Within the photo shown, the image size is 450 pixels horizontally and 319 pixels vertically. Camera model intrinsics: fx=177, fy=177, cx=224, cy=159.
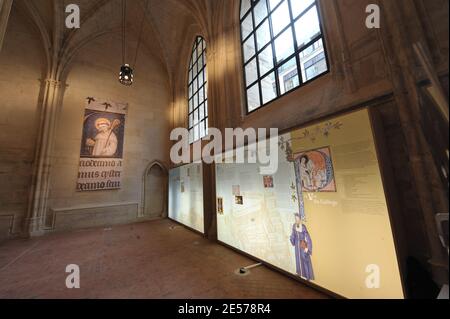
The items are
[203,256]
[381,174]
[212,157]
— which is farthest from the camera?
[212,157]

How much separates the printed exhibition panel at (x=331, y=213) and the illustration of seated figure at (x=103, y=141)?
644 cm

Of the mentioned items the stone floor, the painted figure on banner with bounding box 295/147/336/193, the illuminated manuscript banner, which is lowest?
the stone floor

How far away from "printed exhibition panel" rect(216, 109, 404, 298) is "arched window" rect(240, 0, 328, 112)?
1.15 m

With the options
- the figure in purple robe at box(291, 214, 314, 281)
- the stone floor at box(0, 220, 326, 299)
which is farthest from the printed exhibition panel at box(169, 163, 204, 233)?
the figure in purple robe at box(291, 214, 314, 281)

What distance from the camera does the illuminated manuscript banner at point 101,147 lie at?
650 centimetres

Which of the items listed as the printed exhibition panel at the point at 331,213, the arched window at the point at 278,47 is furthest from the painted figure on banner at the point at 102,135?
the printed exhibition panel at the point at 331,213

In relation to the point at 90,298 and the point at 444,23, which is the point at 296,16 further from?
the point at 90,298

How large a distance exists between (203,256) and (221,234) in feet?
2.60

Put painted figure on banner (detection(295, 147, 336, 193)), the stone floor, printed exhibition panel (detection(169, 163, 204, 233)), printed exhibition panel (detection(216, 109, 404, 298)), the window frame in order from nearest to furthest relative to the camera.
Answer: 1. printed exhibition panel (detection(216, 109, 404, 298))
2. painted figure on banner (detection(295, 147, 336, 193))
3. the stone floor
4. printed exhibition panel (detection(169, 163, 204, 233))
5. the window frame

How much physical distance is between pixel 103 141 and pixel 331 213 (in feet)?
25.6

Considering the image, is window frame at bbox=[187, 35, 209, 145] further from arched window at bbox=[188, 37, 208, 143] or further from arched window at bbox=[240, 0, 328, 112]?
arched window at bbox=[240, 0, 328, 112]

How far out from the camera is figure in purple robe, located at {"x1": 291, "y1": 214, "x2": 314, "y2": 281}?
2221 mm

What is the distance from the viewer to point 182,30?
7758 millimetres

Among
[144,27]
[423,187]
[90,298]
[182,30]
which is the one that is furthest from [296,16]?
[144,27]
